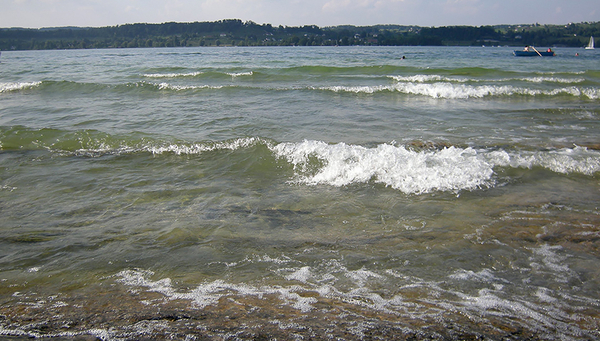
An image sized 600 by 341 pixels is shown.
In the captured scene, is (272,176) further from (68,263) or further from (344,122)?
(344,122)

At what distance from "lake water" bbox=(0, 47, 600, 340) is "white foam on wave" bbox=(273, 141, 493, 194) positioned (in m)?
0.04

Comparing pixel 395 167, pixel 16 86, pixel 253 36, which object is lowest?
pixel 395 167

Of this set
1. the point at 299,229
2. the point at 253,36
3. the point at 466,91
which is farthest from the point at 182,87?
the point at 253,36

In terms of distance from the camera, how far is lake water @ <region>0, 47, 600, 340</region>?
2.64m

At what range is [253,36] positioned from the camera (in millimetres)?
115188

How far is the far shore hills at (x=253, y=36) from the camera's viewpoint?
3401 inches

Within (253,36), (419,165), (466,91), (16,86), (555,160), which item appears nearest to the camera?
(419,165)

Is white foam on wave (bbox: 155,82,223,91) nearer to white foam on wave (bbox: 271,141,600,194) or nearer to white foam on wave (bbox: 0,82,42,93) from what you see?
white foam on wave (bbox: 0,82,42,93)

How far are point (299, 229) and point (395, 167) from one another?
8.48ft

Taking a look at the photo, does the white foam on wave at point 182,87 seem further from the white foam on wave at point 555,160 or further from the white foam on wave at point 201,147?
the white foam on wave at point 555,160

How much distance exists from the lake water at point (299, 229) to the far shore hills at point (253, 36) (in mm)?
92968

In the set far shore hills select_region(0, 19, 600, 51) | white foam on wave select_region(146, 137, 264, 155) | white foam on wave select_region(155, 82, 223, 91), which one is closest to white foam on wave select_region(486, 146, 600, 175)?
white foam on wave select_region(146, 137, 264, 155)

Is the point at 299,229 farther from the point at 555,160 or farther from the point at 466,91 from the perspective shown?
the point at 466,91

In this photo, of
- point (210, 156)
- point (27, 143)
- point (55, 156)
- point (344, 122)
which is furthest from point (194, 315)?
point (27, 143)
